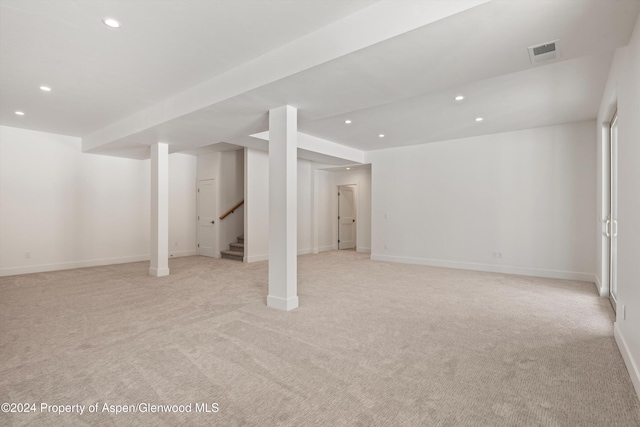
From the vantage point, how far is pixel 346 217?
10.7 meters

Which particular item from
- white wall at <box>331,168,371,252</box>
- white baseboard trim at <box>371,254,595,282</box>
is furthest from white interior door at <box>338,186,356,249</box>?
white baseboard trim at <box>371,254,595,282</box>

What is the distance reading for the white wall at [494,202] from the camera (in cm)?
548

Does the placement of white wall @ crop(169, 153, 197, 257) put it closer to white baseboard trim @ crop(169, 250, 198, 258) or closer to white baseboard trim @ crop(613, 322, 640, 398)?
white baseboard trim @ crop(169, 250, 198, 258)

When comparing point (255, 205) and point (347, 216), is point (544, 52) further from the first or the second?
point (347, 216)

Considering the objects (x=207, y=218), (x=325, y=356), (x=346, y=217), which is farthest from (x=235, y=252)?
(x=325, y=356)

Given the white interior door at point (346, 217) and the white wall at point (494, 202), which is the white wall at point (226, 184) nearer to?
the white interior door at point (346, 217)

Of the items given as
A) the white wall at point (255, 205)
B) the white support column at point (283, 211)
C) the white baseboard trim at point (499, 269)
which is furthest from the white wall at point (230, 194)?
the white support column at point (283, 211)

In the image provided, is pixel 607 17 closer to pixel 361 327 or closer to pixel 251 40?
pixel 251 40

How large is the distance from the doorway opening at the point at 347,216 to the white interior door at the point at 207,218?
13.0 feet

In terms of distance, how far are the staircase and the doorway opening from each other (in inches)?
133

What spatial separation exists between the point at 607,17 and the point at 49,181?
8.71 meters

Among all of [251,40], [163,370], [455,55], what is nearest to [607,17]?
[455,55]

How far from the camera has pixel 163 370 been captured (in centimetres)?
237

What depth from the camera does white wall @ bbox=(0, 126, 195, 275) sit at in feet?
19.9
